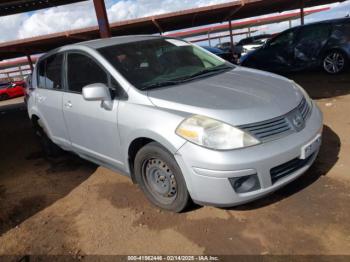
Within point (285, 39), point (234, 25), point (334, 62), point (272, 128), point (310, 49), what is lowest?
point (234, 25)

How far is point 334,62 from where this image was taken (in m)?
9.28

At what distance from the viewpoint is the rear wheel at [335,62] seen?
29.9 feet

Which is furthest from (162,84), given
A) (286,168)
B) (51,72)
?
(51,72)

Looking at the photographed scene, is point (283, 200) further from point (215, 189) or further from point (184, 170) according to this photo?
point (184, 170)

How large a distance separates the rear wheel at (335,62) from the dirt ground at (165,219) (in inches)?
192

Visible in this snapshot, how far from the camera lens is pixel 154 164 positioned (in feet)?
11.3

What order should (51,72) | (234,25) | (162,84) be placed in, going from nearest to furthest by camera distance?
(162,84), (51,72), (234,25)

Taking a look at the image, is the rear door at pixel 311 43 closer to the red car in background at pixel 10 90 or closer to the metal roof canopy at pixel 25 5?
the metal roof canopy at pixel 25 5

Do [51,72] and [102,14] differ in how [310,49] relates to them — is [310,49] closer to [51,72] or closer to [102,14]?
[102,14]

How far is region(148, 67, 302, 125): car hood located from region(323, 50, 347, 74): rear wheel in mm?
6176

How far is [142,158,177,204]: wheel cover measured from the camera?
3.36 metres

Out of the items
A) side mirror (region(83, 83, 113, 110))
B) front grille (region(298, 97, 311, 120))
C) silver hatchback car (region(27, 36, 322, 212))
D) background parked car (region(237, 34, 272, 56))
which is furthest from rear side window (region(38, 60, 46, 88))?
background parked car (region(237, 34, 272, 56))

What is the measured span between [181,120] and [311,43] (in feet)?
25.6

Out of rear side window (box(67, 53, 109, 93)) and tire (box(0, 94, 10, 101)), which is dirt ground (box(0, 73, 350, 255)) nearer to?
rear side window (box(67, 53, 109, 93))
